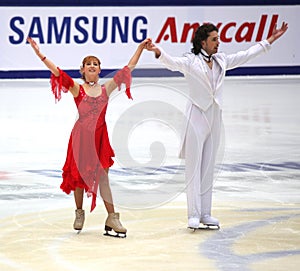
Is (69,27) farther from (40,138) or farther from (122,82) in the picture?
(122,82)

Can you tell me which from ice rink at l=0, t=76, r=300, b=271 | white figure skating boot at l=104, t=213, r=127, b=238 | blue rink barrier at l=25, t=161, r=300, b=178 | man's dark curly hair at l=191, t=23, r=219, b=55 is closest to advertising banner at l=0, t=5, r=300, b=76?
ice rink at l=0, t=76, r=300, b=271

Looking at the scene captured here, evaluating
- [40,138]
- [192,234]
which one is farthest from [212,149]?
[40,138]

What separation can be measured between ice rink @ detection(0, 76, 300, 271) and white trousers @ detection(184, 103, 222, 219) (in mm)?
218

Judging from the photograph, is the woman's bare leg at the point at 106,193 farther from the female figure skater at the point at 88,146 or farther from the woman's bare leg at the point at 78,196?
the woman's bare leg at the point at 78,196

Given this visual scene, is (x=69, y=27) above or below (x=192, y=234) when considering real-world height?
above

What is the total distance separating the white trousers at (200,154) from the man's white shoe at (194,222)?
0.04 m

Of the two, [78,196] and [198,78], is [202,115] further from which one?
[78,196]

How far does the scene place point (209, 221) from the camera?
21.9 ft

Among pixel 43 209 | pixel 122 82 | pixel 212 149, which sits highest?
pixel 122 82

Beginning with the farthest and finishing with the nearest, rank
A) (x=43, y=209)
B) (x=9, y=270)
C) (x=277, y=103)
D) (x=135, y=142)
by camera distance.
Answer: (x=277, y=103) < (x=135, y=142) < (x=43, y=209) < (x=9, y=270)

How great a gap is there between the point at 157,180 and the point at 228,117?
538cm

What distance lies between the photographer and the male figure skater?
6.62 m

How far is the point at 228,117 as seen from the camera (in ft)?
46.1

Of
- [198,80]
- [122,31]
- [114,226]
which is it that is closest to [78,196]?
[114,226]
